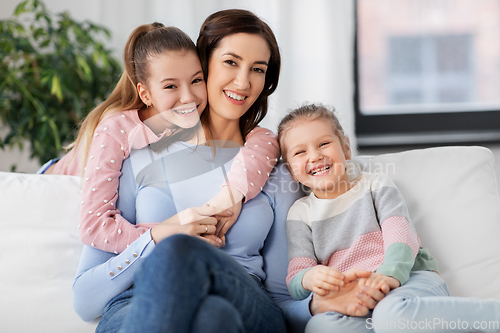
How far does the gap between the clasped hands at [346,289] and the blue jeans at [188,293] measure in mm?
181

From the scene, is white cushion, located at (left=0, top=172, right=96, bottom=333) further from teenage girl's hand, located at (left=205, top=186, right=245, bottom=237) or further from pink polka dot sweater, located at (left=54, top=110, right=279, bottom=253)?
teenage girl's hand, located at (left=205, top=186, right=245, bottom=237)

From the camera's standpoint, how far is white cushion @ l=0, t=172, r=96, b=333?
1086 millimetres

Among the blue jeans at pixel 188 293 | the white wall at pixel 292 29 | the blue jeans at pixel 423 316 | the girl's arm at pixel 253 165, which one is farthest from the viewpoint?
the white wall at pixel 292 29

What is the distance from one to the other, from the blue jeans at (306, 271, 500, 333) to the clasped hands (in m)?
0.02

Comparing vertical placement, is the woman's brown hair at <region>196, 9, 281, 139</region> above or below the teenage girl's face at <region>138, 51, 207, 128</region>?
above

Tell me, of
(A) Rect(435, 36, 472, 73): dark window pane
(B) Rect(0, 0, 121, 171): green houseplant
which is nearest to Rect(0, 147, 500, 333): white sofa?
(B) Rect(0, 0, 121, 171): green houseplant

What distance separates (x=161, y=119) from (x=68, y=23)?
120cm

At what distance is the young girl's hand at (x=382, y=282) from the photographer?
0.91 meters

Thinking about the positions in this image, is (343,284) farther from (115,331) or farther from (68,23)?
(68,23)

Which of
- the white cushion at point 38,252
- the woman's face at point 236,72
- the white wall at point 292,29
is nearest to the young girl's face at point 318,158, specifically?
the woman's face at point 236,72

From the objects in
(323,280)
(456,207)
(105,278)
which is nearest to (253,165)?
(323,280)

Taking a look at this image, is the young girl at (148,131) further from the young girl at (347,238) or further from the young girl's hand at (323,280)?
the young girl's hand at (323,280)

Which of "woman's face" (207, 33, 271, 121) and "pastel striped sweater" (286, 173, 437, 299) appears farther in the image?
"woman's face" (207, 33, 271, 121)

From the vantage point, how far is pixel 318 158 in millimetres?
1107
